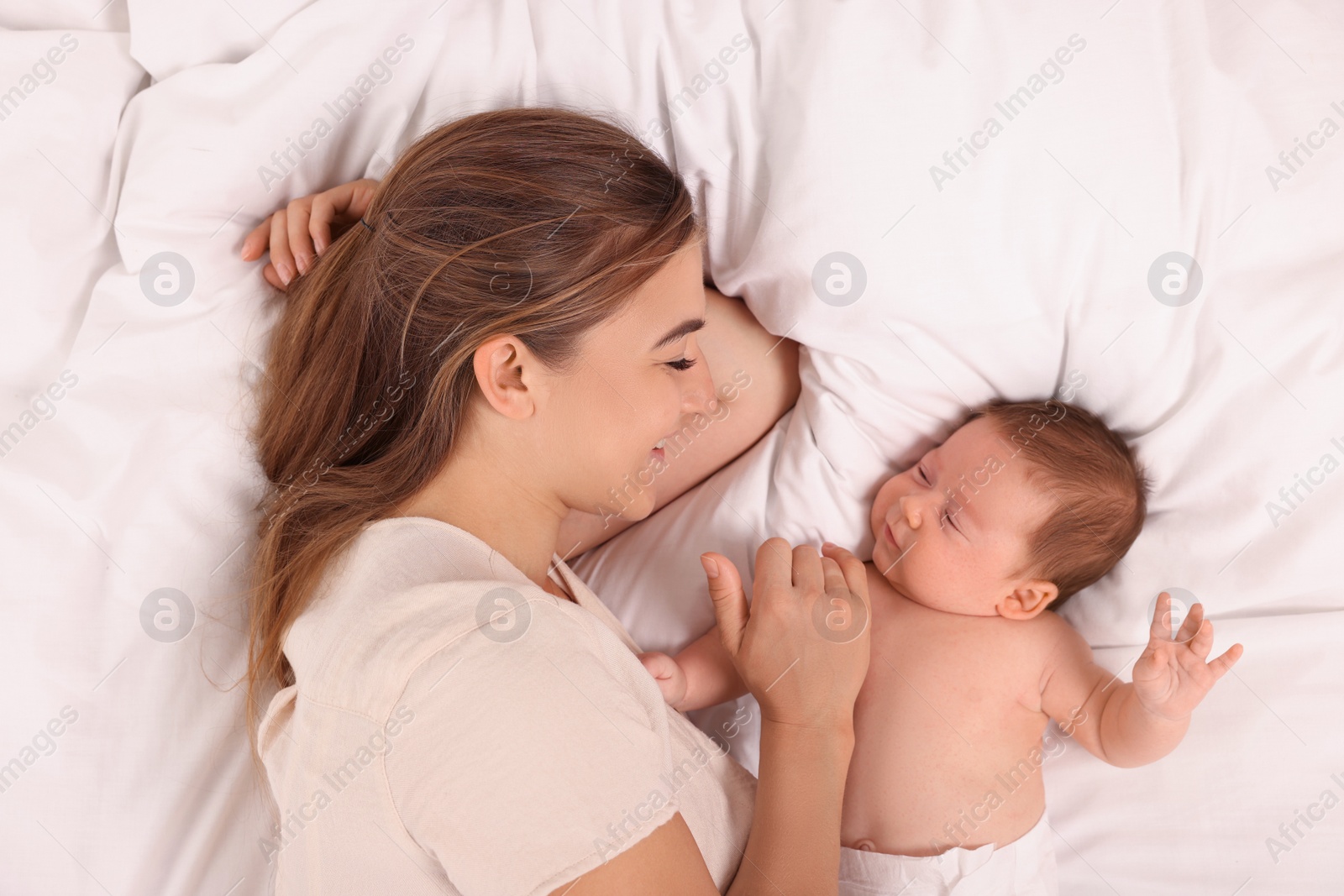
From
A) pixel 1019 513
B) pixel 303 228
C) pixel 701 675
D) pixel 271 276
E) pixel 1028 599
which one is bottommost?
pixel 701 675

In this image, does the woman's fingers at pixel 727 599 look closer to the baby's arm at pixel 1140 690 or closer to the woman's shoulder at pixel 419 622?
the woman's shoulder at pixel 419 622

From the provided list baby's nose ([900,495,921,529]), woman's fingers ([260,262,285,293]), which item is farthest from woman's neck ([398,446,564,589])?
baby's nose ([900,495,921,529])

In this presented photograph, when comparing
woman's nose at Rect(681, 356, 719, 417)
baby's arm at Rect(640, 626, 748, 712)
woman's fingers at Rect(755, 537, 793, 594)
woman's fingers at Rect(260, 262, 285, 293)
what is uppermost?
woman's nose at Rect(681, 356, 719, 417)

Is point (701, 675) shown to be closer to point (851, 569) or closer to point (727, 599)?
point (727, 599)

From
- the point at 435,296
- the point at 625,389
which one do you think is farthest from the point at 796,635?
the point at 435,296

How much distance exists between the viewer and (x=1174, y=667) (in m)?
1.40

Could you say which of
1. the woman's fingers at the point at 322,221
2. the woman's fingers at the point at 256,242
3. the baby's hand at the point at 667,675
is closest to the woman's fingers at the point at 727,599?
the baby's hand at the point at 667,675

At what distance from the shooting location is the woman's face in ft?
4.23

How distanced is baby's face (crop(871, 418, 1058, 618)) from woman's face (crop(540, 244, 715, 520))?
0.53 meters

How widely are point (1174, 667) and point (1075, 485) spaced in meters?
0.32

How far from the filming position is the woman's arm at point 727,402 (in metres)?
1.77

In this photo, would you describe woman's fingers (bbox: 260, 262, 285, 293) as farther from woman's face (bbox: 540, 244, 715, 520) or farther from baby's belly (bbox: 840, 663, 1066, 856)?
baby's belly (bbox: 840, 663, 1066, 856)

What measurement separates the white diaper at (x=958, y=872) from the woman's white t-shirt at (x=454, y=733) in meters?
0.49

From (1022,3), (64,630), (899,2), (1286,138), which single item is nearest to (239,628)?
Answer: (64,630)
